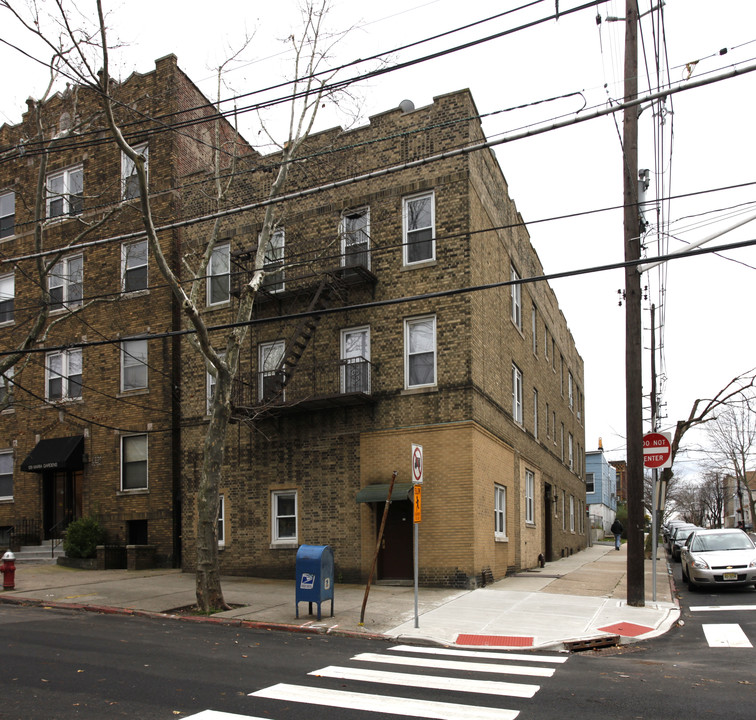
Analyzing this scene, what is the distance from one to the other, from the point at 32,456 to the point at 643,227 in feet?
60.1

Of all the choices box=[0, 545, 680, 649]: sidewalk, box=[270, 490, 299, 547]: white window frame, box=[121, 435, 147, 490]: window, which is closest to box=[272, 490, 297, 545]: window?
box=[270, 490, 299, 547]: white window frame

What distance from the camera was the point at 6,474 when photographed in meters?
24.0

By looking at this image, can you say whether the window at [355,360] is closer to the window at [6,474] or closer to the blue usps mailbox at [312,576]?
the blue usps mailbox at [312,576]

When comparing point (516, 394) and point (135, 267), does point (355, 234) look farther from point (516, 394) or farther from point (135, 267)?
point (135, 267)

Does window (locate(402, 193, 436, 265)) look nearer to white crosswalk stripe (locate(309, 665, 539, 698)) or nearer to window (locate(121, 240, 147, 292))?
window (locate(121, 240, 147, 292))

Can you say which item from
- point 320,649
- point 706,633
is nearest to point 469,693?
point 320,649

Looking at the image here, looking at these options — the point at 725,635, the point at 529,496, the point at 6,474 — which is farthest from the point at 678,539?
the point at 6,474

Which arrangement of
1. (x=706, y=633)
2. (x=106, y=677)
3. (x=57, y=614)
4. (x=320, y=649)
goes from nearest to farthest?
1. (x=106, y=677)
2. (x=320, y=649)
3. (x=706, y=633)
4. (x=57, y=614)

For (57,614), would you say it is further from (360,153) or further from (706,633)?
(360,153)

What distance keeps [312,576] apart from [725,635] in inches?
251

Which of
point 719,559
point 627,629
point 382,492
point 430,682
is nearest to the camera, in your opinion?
point 430,682

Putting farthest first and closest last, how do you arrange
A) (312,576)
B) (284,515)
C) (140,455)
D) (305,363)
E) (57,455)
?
(57,455), (140,455), (284,515), (305,363), (312,576)

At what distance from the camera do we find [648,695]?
Answer: 7.29m

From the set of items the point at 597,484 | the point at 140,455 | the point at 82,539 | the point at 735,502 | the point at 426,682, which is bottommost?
the point at 735,502
